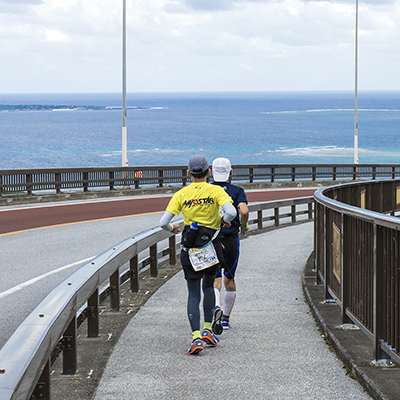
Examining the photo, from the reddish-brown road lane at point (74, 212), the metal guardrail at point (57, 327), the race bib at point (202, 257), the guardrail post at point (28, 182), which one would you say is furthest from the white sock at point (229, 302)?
the guardrail post at point (28, 182)

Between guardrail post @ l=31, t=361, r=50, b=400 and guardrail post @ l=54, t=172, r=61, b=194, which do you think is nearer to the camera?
guardrail post @ l=31, t=361, r=50, b=400

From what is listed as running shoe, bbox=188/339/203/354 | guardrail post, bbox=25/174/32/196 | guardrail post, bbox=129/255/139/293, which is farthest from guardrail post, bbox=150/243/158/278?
guardrail post, bbox=25/174/32/196

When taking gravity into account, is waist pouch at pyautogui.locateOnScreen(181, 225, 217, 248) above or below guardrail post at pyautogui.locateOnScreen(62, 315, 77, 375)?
above

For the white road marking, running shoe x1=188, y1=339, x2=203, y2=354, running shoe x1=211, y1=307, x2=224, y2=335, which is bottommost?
the white road marking

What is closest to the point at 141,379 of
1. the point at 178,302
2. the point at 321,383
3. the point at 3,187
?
the point at 321,383

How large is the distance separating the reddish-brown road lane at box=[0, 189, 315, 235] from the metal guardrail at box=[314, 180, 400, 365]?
1081 cm

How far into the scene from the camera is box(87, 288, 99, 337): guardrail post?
20.6ft

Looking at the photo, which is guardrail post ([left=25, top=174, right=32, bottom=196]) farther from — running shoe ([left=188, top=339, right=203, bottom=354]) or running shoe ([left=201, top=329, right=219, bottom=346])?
running shoe ([left=188, top=339, right=203, bottom=354])

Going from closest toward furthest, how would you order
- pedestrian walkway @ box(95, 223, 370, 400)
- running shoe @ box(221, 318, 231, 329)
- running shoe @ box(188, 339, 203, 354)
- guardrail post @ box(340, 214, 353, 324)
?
pedestrian walkway @ box(95, 223, 370, 400), running shoe @ box(188, 339, 203, 354), guardrail post @ box(340, 214, 353, 324), running shoe @ box(221, 318, 231, 329)

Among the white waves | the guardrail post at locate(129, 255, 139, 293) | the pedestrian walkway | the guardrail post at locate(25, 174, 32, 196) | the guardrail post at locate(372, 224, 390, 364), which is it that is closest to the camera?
the pedestrian walkway

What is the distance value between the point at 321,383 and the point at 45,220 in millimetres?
14220

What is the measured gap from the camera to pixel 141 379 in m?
5.09

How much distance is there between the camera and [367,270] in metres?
5.48

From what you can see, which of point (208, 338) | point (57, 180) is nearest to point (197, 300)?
point (208, 338)
